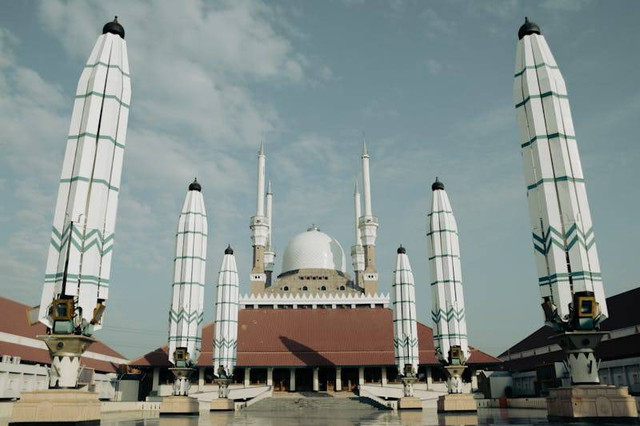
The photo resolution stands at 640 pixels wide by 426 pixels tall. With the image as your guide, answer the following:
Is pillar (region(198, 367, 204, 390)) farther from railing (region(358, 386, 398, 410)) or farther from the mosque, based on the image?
railing (region(358, 386, 398, 410))

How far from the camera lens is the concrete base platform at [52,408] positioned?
14312 mm

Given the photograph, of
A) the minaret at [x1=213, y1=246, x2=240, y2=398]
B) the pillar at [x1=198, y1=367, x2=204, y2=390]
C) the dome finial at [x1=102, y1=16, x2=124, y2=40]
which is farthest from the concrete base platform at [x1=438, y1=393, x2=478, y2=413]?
the pillar at [x1=198, y1=367, x2=204, y2=390]

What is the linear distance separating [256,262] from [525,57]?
5214cm

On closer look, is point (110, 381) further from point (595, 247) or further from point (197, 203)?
point (595, 247)

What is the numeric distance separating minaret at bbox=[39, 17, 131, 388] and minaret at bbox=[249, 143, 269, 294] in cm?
4814

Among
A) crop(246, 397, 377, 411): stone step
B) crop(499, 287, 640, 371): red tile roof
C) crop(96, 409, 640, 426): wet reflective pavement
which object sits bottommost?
crop(246, 397, 377, 411): stone step

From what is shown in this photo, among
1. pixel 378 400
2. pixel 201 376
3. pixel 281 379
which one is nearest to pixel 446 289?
pixel 378 400

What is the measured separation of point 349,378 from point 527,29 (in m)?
37.7

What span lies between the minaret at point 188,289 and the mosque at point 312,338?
1816 centimetres

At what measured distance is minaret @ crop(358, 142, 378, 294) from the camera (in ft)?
220

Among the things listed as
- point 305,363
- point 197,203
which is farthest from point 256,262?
point 197,203

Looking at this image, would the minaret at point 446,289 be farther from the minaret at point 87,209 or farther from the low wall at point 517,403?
the minaret at point 87,209

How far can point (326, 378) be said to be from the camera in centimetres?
4978

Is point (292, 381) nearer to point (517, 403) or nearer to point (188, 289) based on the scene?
point (188, 289)
